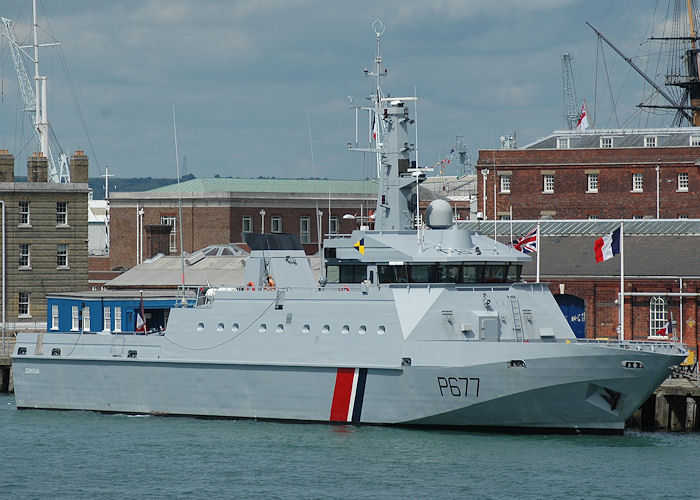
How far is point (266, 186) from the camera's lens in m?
73.4

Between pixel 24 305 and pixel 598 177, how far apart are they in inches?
1043

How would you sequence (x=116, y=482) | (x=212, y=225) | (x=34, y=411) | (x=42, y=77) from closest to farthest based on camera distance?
1. (x=116, y=482)
2. (x=34, y=411)
3. (x=42, y=77)
4. (x=212, y=225)

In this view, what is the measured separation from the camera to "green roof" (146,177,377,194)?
71.2 m

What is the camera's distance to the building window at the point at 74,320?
38156mm

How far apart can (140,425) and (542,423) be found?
10393 millimetres

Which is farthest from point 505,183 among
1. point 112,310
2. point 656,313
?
point 112,310

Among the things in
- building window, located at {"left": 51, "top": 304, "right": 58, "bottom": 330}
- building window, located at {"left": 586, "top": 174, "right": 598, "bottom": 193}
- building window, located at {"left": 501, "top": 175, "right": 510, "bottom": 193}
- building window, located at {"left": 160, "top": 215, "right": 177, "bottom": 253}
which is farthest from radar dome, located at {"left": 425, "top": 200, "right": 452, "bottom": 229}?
building window, located at {"left": 160, "top": 215, "right": 177, "bottom": 253}

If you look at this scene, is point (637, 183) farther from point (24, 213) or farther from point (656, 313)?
point (24, 213)

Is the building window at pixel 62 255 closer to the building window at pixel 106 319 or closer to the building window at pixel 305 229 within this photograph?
the building window at pixel 106 319

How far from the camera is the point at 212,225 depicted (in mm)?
68000

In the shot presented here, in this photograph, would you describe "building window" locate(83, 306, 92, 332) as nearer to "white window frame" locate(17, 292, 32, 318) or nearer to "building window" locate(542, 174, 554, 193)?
"white window frame" locate(17, 292, 32, 318)

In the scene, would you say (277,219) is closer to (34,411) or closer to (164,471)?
(34,411)

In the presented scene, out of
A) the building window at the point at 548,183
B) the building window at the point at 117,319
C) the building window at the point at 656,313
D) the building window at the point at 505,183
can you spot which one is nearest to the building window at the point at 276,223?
the building window at the point at 505,183

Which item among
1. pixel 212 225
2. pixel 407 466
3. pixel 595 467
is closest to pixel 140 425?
pixel 407 466
